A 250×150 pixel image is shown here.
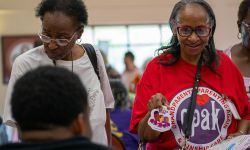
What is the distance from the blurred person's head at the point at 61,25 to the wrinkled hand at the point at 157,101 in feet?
1.43

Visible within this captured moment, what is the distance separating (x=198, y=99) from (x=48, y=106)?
1082 mm

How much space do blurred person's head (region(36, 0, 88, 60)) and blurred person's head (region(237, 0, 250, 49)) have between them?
36.8 inches

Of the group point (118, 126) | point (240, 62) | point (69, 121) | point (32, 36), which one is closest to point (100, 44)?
point (32, 36)

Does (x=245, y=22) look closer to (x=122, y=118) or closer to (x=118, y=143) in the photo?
(x=118, y=143)

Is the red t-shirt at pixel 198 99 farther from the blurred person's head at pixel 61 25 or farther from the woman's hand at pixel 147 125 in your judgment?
the blurred person's head at pixel 61 25

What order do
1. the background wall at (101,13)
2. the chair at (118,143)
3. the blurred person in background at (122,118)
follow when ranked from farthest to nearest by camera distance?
1. the background wall at (101,13)
2. the blurred person in background at (122,118)
3. the chair at (118,143)

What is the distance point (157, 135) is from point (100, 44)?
879 cm

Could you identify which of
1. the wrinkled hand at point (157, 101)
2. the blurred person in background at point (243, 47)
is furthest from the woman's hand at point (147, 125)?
the blurred person in background at point (243, 47)

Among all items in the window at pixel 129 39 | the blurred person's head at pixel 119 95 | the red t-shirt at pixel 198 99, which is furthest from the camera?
the window at pixel 129 39

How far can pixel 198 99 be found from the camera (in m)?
2.23

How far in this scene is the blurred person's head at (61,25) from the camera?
2.14 metres

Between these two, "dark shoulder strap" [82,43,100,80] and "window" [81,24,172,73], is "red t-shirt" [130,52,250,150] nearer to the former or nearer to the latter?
"dark shoulder strap" [82,43,100,80]

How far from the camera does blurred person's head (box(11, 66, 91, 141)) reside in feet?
4.25

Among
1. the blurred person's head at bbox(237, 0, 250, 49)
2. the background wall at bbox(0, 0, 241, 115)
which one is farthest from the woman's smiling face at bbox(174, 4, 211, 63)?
the background wall at bbox(0, 0, 241, 115)
